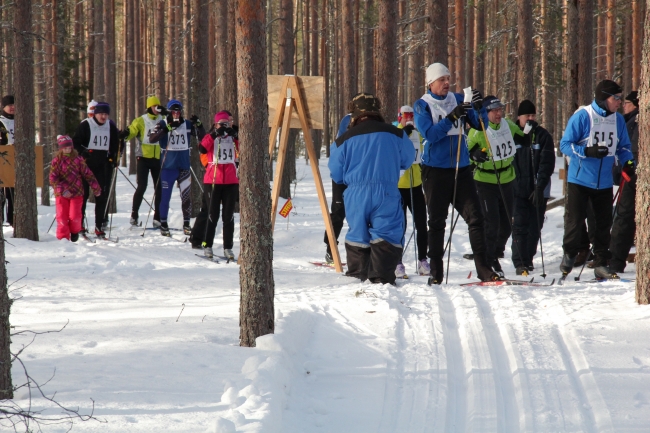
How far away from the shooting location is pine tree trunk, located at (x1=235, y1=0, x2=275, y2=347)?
186 inches

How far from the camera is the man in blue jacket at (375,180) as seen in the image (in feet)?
22.2

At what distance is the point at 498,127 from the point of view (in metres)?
8.55

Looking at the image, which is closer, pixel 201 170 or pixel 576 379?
pixel 576 379

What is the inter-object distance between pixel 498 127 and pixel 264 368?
5.45m

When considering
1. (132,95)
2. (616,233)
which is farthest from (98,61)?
(616,233)

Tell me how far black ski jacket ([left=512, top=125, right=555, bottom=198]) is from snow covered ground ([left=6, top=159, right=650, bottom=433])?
2.45 meters

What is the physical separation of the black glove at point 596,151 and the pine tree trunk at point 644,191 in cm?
127

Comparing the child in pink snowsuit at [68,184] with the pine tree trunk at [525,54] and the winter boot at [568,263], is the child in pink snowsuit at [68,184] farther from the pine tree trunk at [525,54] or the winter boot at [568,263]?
the pine tree trunk at [525,54]

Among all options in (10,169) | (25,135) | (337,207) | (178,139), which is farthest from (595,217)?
(10,169)

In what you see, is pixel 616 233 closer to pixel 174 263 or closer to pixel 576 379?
pixel 576 379

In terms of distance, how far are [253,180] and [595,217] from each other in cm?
463

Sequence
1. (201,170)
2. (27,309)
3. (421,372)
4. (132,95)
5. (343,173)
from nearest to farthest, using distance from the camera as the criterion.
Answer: (421,372)
(27,309)
(343,173)
(201,170)
(132,95)

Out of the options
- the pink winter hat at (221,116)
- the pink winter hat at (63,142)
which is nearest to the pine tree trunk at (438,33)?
the pink winter hat at (221,116)

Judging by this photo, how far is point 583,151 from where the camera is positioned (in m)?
7.46
